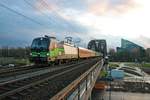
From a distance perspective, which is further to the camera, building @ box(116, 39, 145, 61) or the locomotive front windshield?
building @ box(116, 39, 145, 61)

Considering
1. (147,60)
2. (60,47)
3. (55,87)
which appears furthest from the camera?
(147,60)

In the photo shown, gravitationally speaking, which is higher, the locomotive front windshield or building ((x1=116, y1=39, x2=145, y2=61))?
building ((x1=116, y1=39, x2=145, y2=61))

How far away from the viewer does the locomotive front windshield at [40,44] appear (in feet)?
104

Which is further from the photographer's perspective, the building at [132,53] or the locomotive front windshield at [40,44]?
the building at [132,53]

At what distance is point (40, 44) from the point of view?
Answer: 105ft

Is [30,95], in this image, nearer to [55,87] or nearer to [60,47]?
[55,87]

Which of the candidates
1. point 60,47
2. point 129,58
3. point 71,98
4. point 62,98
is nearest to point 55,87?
point 71,98

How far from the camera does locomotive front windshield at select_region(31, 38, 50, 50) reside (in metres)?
31.8

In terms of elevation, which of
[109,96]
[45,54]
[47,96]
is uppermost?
[45,54]

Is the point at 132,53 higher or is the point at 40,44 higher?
the point at 132,53

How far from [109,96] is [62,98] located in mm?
57976

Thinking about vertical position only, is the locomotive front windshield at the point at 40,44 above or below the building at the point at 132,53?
below

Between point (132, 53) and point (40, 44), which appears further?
point (132, 53)

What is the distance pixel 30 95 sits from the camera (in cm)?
1140
